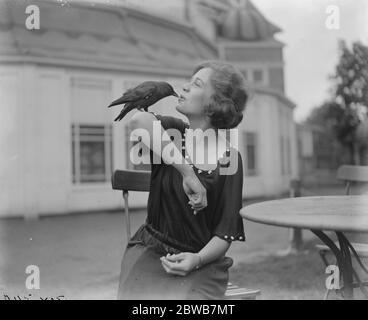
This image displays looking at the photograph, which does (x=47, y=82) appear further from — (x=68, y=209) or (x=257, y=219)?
(x=257, y=219)

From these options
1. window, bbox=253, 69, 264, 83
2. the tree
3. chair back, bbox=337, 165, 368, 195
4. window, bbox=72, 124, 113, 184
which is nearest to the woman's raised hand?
chair back, bbox=337, 165, 368, 195

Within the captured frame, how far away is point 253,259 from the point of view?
256cm

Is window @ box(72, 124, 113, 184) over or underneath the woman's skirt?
over

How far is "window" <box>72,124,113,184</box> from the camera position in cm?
307

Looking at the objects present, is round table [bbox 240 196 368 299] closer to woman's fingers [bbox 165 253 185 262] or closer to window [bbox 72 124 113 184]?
woman's fingers [bbox 165 253 185 262]

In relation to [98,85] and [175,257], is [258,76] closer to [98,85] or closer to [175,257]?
[98,85]

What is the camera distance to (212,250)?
1.19 metres

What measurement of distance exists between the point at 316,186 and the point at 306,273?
51 centimetres

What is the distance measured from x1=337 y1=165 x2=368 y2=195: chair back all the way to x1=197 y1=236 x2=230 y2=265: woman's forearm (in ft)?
3.10

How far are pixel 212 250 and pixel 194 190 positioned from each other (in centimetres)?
17

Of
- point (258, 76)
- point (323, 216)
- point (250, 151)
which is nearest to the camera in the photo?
point (323, 216)

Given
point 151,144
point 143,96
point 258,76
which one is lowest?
point 151,144

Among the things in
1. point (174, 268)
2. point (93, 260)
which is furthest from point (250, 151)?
point (174, 268)

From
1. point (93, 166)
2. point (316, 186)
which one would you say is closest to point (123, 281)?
point (316, 186)
